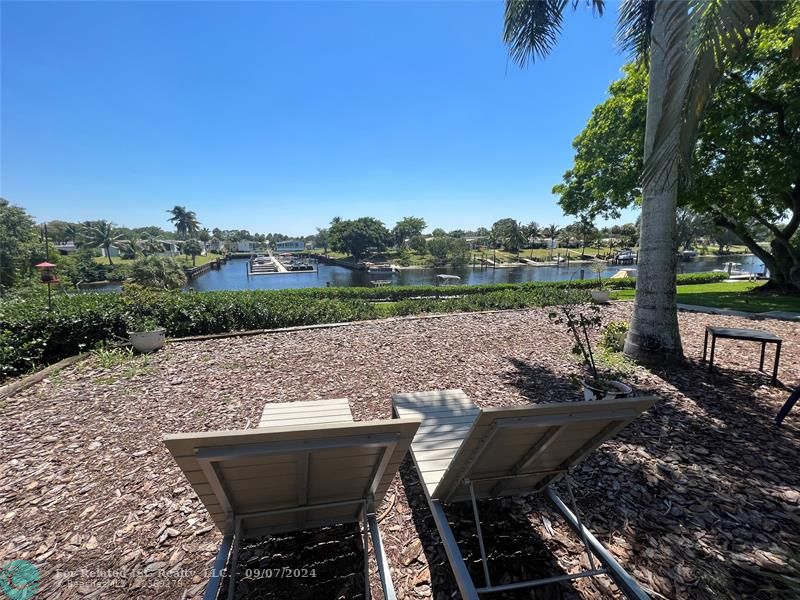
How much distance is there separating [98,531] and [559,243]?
92.3 m

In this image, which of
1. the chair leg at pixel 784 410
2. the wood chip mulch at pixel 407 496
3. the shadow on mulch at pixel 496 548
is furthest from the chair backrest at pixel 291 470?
the chair leg at pixel 784 410

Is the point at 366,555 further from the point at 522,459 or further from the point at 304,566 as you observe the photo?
the point at 522,459

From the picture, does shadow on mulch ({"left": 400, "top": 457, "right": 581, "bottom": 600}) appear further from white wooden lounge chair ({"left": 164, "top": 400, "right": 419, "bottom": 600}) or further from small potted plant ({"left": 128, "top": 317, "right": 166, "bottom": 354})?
small potted plant ({"left": 128, "top": 317, "right": 166, "bottom": 354})

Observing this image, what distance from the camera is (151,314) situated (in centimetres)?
615

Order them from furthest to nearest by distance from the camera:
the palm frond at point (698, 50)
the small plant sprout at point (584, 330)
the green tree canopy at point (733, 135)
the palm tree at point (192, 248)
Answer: the palm tree at point (192, 248) → the green tree canopy at point (733, 135) → the small plant sprout at point (584, 330) → the palm frond at point (698, 50)

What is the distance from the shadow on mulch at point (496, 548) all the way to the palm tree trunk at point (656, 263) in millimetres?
3476

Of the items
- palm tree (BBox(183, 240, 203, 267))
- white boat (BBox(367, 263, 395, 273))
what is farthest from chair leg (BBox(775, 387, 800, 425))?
palm tree (BBox(183, 240, 203, 267))

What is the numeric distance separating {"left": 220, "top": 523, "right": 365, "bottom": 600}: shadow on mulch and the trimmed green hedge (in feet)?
16.4

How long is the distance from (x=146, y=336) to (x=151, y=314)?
109cm

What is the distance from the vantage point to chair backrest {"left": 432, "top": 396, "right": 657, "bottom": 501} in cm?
142

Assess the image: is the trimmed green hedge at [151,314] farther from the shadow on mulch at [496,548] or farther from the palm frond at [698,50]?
the palm frond at [698,50]

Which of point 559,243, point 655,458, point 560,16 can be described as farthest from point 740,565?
point 559,243

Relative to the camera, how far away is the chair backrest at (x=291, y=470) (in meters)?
1.17

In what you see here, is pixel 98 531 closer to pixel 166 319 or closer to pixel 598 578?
pixel 598 578
